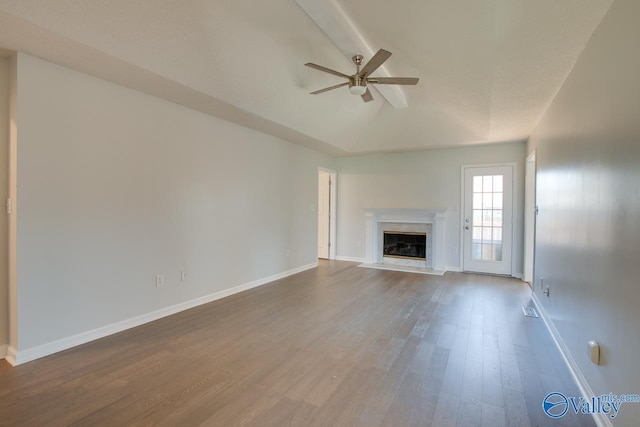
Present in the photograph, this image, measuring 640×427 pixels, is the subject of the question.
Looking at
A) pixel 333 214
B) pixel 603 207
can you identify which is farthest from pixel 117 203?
pixel 333 214

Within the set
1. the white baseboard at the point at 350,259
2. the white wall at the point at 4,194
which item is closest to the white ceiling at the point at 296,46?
the white wall at the point at 4,194

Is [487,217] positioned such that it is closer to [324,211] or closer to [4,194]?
[324,211]

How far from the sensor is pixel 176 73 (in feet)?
9.75

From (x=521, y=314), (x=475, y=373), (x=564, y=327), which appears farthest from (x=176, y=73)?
(x=521, y=314)

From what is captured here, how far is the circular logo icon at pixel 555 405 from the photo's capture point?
198 cm

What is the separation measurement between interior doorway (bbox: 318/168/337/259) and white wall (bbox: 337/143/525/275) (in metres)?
0.16

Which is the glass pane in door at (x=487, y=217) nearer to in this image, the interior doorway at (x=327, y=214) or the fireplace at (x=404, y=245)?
the fireplace at (x=404, y=245)

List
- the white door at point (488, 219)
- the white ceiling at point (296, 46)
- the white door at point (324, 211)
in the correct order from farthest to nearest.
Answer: the white door at point (324, 211) → the white door at point (488, 219) → the white ceiling at point (296, 46)

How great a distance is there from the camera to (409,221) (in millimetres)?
6570

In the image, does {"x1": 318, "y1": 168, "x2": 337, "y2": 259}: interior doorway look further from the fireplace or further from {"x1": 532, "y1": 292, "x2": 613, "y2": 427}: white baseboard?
{"x1": 532, "y1": 292, "x2": 613, "y2": 427}: white baseboard

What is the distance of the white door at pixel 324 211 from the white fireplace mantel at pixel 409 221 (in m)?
1.01

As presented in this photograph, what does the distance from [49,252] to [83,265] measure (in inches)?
11.4

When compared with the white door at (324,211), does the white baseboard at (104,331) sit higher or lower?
lower

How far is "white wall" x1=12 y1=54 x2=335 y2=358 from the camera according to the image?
2.61 m
